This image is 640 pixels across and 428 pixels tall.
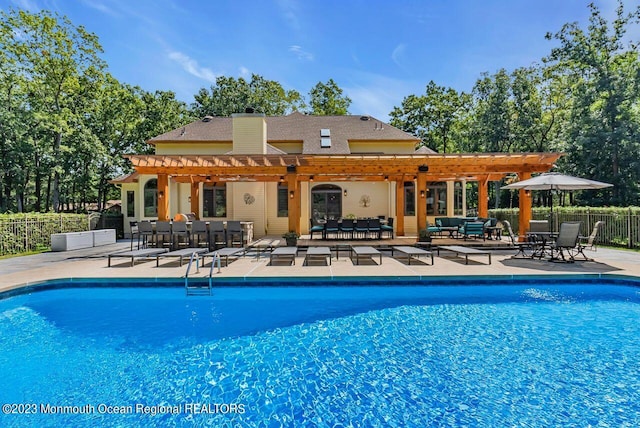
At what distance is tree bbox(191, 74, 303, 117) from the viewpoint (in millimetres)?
32312

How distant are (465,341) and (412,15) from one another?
50.7 ft

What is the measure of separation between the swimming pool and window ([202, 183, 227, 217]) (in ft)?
36.6

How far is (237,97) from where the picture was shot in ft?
106

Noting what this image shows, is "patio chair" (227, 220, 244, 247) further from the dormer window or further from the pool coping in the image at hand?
the dormer window

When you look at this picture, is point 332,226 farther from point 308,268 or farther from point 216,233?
point 308,268

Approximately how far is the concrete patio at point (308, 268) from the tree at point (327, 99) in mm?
28498

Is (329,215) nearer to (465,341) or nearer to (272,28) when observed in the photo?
(272,28)

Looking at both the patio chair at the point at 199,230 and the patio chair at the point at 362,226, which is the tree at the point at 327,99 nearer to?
the patio chair at the point at 362,226

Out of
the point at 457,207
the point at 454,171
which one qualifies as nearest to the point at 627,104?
the point at 457,207

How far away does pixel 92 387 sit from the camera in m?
3.62

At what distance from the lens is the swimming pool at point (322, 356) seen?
10.6 feet

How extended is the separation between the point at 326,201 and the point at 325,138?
404 cm

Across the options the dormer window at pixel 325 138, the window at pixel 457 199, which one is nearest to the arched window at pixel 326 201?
the dormer window at pixel 325 138

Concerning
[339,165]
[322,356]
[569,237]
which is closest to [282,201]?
[339,165]
